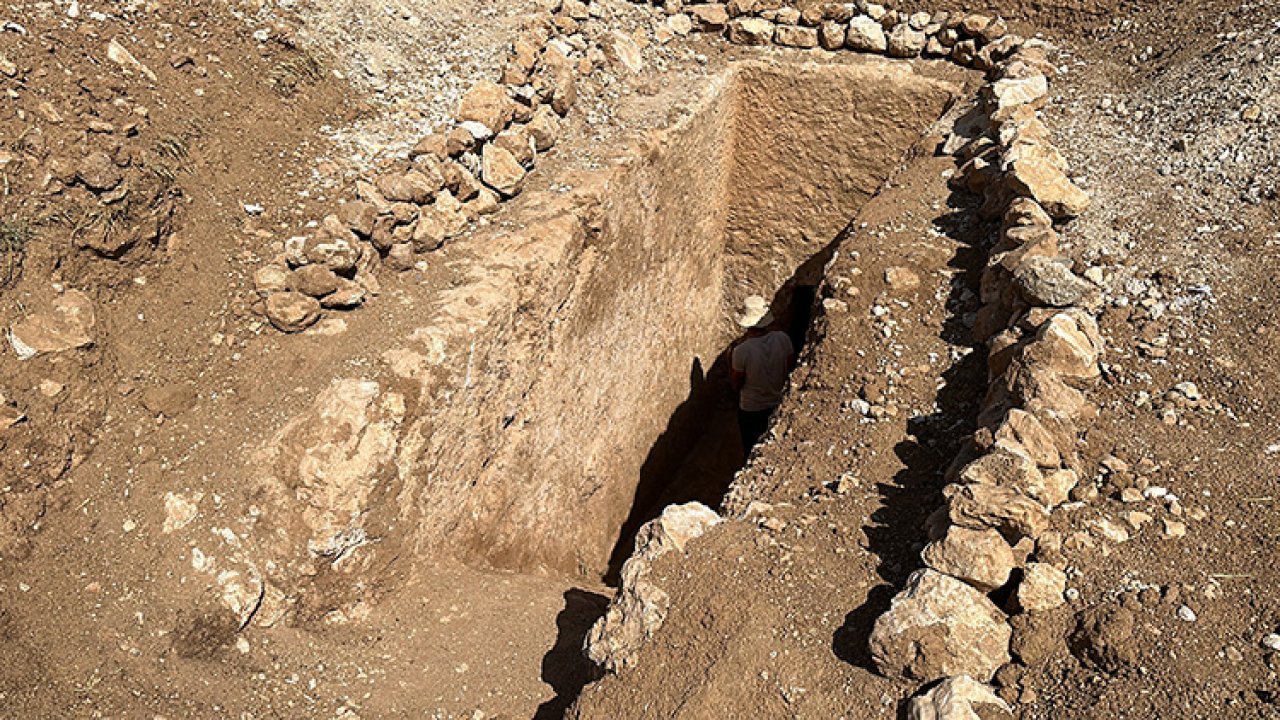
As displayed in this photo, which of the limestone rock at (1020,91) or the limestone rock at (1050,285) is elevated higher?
the limestone rock at (1020,91)

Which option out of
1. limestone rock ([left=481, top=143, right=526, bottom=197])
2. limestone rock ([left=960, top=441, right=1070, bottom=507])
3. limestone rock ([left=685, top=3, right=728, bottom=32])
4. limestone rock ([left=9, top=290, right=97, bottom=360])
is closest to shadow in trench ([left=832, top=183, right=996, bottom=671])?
limestone rock ([left=960, top=441, right=1070, bottom=507])

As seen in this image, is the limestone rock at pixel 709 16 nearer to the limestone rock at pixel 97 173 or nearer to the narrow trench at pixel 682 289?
the narrow trench at pixel 682 289

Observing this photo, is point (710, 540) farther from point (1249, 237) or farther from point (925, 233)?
point (1249, 237)

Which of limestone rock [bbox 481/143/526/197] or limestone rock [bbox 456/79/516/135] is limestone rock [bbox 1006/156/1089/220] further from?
limestone rock [bbox 456/79/516/135]

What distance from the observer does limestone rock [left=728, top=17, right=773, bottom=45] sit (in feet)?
22.5

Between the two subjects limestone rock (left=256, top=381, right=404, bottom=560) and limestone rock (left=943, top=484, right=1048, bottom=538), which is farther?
limestone rock (left=256, top=381, right=404, bottom=560)

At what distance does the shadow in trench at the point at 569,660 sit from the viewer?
12.9ft

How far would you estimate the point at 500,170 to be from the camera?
509 centimetres

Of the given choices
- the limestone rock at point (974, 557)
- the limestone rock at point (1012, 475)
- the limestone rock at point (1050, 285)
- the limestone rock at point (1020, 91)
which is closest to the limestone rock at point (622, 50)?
the limestone rock at point (1020, 91)

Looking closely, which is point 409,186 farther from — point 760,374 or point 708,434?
point 708,434

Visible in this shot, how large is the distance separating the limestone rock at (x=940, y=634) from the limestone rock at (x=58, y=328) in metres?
3.11

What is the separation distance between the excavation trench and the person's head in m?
0.13

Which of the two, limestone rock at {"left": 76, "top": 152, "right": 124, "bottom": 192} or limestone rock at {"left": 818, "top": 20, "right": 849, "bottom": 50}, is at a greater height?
limestone rock at {"left": 818, "top": 20, "right": 849, "bottom": 50}

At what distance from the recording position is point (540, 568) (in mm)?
5301
